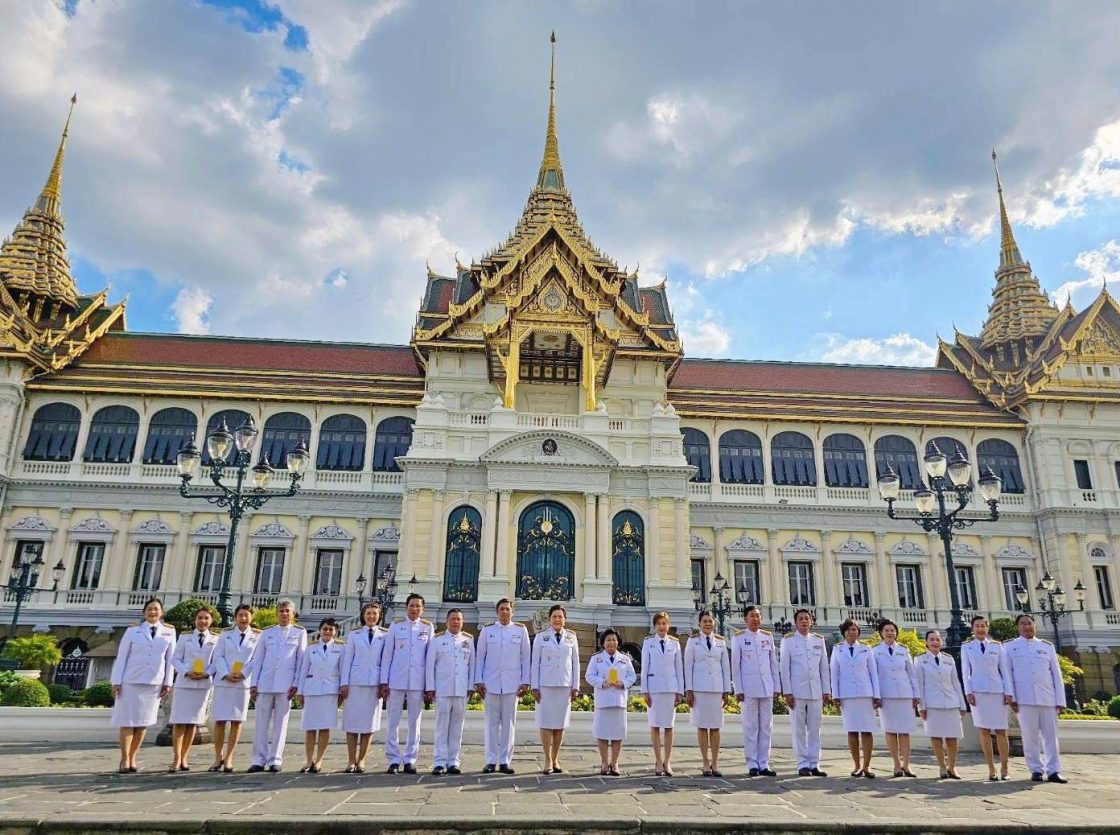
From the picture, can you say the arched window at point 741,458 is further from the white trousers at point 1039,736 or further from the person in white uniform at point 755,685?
the person in white uniform at point 755,685

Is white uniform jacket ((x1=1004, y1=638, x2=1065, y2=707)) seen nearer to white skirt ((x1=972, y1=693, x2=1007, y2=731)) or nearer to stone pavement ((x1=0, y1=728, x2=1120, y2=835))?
white skirt ((x1=972, y1=693, x2=1007, y2=731))

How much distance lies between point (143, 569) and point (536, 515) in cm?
1532

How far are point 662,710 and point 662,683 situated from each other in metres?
0.30

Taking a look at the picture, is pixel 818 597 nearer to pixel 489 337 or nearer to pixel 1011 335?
pixel 489 337

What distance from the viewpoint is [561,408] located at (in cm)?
2889

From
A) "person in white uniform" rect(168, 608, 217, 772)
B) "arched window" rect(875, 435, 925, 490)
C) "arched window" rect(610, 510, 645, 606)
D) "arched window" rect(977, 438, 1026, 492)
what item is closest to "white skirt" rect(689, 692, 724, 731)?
"person in white uniform" rect(168, 608, 217, 772)

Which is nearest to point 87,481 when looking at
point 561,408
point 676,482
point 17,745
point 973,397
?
point 561,408

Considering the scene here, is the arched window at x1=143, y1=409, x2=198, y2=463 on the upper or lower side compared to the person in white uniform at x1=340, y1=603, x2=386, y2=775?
upper

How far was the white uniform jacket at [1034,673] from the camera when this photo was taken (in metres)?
9.62

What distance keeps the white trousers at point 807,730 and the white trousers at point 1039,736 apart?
2.61 meters

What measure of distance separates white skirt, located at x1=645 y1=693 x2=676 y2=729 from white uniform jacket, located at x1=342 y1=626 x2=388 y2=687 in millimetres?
3244

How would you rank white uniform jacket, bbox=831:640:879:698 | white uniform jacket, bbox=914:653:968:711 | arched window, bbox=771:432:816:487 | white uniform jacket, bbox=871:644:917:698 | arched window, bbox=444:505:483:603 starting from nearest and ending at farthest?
white uniform jacket, bbox=831:640:879:698 < white uniform jacket, bbox=871:644:917:698 < white uniform jacket, bbox=914:653:968:711 < arched window, bbox=444:505:483:603 < arched window, bbox=771:432:816:487

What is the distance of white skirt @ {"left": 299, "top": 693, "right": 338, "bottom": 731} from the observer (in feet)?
28.8

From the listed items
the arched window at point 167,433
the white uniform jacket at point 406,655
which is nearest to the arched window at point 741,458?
the arched window at point 167,433
